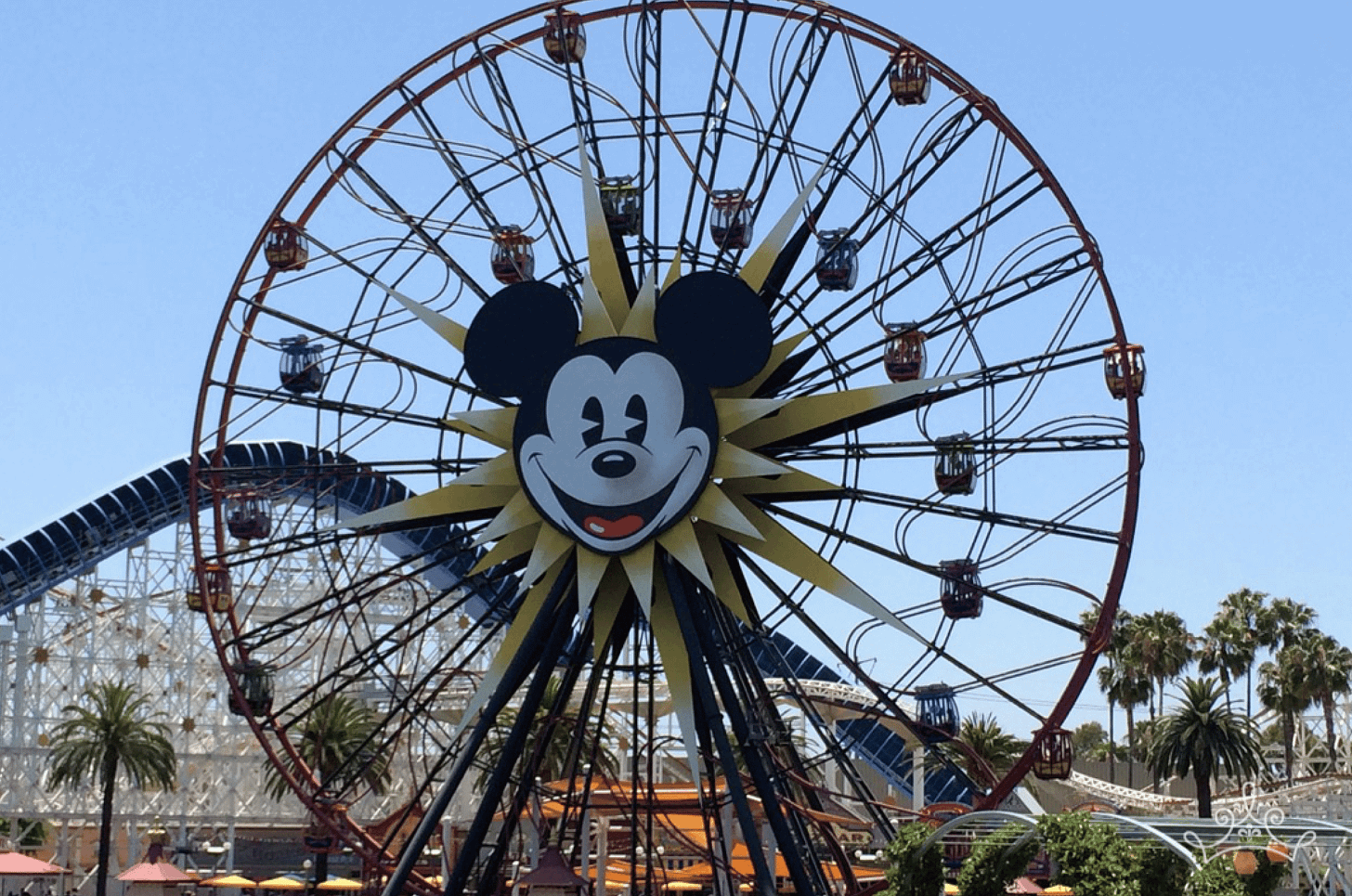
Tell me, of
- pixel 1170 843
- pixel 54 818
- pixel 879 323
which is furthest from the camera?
pixel 54 818

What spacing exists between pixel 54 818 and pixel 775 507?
139 ft

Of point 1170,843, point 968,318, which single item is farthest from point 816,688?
point 1170,843

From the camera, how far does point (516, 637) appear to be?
2939cm

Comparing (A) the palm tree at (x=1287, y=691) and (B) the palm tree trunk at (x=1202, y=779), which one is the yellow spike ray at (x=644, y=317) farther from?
(A) the palm tree at (x=1287, y=691)

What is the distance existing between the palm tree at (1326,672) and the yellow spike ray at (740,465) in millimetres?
55834

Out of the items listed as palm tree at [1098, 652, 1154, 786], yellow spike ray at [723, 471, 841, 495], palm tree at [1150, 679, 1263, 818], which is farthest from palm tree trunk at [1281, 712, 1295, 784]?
yellow spike ray at [723, 471, 841, 495]

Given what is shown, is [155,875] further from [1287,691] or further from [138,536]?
[1287,691]

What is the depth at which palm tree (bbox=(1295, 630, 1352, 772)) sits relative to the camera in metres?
78.8

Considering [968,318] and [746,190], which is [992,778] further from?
[746,190]

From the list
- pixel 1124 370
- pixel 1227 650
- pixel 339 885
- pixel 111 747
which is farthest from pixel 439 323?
pixel 1227 650

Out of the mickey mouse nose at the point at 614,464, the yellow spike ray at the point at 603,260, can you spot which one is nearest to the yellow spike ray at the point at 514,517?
the mickey mouse nose at the point at 614,464

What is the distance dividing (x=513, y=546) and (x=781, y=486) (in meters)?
3.80

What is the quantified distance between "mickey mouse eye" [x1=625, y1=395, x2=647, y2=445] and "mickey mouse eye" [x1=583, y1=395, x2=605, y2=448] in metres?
0.39

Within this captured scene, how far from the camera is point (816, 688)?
2311 inches
